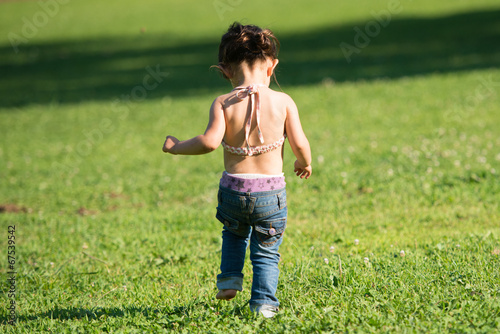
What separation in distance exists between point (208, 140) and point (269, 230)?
723 mm

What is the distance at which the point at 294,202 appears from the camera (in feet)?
22.4

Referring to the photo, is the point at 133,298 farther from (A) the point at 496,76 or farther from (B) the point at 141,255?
(A) the point at 496,76

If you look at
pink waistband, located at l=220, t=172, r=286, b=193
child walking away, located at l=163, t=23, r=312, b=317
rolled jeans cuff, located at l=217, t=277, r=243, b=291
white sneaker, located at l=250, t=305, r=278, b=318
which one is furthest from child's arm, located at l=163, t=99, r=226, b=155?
white sneaker, located at l=250, t=305, r=278, b=318

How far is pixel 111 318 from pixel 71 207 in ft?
13.6

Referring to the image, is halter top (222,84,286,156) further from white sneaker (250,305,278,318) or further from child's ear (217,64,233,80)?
white sneaker (250,305,278,318)

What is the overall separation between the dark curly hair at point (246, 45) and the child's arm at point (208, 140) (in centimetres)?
33

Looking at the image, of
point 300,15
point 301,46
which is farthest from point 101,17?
point 301,46

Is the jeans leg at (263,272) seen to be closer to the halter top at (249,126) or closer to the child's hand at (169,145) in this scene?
the halter top at (249,126)

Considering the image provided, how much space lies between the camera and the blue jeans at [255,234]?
3506 millimetres

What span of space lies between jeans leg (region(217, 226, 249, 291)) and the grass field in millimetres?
247

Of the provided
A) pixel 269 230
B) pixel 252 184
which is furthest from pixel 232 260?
pixel 252 184

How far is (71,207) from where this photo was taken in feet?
25.3

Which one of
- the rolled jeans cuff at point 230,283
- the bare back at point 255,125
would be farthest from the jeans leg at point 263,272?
the bare back at point 255,125

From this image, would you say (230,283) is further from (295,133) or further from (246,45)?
(246,45)
